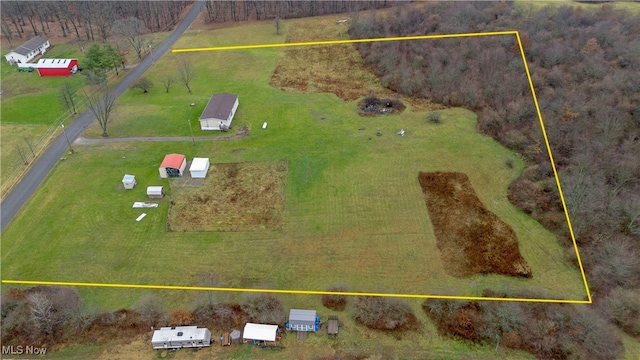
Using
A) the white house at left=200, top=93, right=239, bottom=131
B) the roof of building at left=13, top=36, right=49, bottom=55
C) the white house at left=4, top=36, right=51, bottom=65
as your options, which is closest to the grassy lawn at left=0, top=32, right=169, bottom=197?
the white house at left=4, top=36, right=51, bottom=65

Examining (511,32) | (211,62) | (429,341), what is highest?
(511,32)

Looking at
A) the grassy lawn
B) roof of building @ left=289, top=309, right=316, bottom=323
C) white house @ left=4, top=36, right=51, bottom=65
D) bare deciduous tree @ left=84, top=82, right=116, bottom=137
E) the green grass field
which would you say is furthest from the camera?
white house @ left=4, top=36, right=51, bottom=65

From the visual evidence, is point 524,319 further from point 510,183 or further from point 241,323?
point 241,323

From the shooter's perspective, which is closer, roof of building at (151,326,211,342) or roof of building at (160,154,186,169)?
roof of building at (151,326,211,342)

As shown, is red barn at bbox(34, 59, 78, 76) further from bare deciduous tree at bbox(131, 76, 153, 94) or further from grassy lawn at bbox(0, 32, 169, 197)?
bare deciduous tree at bbox(131, 76, 153, 94)

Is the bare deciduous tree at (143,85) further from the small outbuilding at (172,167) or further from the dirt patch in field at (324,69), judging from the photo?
the small outbuilding at (172,167)

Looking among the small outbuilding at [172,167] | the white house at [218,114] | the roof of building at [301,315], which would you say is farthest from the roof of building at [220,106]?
the roof of building at [301,315]

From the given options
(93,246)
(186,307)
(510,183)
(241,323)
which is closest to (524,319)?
(510,183)

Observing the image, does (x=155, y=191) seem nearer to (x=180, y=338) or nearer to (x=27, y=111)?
(x=180, y=338)
